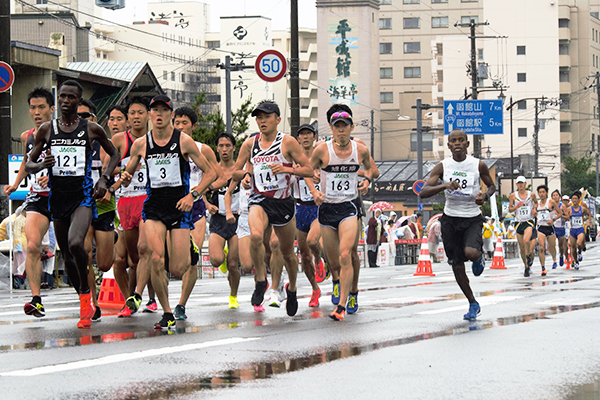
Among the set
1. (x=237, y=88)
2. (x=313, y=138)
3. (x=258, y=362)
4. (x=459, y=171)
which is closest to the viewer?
(x=258, y=362)

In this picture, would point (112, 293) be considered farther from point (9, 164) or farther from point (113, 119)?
point (9, 164)

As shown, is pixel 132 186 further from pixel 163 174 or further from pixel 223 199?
pixel 223 199

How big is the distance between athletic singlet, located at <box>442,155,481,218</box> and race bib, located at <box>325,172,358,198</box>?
100cm

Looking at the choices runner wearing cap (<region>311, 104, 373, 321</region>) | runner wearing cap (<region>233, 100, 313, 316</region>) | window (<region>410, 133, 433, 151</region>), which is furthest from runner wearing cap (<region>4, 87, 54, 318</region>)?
window (<region>410, 133, 433, 151</region>)

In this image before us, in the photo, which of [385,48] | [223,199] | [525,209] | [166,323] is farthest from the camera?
[385,48]

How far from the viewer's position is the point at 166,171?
9.87m

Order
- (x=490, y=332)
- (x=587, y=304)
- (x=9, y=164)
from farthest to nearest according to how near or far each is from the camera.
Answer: (x=9, y=164) → (x=587, y=304) → (x=490, y=332)

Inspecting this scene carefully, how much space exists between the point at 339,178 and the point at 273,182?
0.71m

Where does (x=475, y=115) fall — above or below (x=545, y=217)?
above

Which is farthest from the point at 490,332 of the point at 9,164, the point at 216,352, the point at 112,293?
the point at 9,164

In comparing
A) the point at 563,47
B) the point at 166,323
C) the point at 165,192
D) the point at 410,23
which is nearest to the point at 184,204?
the point at 165,192

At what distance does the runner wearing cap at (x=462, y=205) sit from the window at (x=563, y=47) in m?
104

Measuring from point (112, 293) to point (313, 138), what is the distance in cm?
361

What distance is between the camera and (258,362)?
7383 mm
